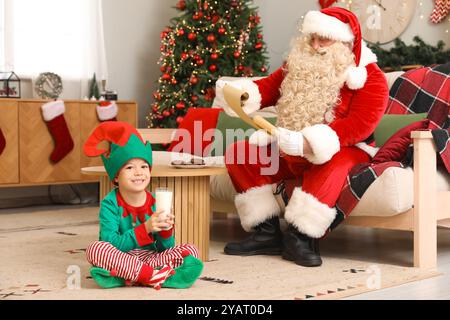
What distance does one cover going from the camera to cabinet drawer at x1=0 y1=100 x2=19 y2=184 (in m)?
5.12

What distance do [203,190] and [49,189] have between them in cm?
296

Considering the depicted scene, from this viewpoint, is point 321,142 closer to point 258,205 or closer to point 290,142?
point 290,142

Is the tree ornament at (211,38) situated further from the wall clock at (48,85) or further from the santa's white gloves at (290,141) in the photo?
the santa's white gloves at (290,141)

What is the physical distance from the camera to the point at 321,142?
10.2 feet

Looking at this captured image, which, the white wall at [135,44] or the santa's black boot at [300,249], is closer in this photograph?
the santa's black boot at [300,249]

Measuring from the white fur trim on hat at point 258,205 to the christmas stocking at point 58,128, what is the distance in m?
2.32

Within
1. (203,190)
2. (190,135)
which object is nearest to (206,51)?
(190,135)

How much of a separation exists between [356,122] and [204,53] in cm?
284

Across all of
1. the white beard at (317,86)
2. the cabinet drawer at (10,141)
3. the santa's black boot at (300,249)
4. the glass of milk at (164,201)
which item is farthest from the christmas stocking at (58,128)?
the glass of milk at (164,201)

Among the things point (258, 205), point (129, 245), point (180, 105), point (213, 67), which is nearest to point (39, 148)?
point (180, 105)

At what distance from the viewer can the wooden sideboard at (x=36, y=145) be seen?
203 inches

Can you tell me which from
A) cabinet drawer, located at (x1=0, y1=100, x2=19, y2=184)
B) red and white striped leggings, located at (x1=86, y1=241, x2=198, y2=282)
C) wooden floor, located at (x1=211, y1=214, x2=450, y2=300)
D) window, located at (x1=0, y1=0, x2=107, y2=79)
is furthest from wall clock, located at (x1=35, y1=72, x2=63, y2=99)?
red and white striped leggings, located at (x1=86, y1=241, x2=198, y2=282)

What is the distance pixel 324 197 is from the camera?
315 cm
